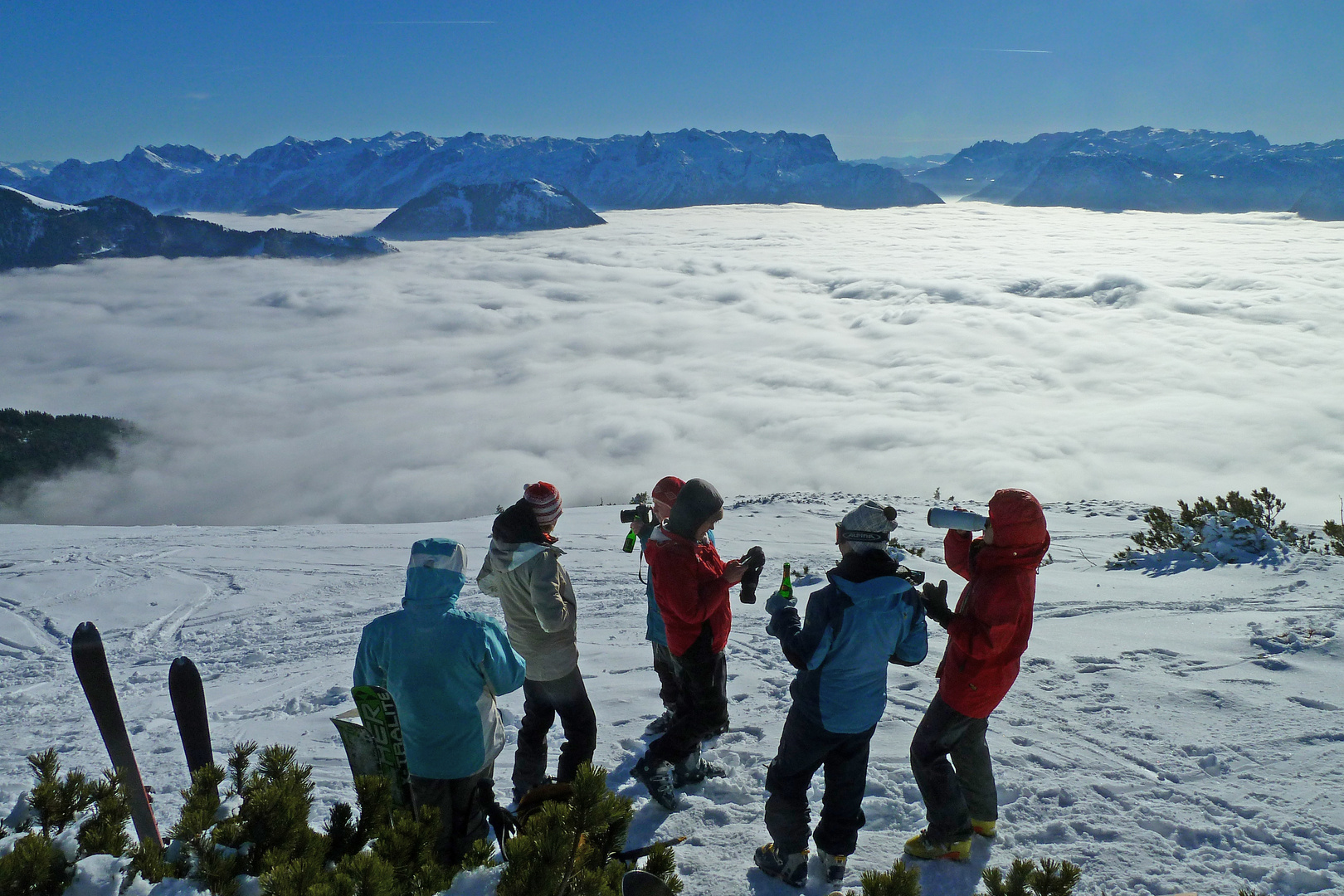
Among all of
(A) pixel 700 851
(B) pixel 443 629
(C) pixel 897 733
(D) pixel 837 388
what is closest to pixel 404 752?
(B) pixel 443 629

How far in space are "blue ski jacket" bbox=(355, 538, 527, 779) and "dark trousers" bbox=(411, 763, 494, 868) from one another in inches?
2.7

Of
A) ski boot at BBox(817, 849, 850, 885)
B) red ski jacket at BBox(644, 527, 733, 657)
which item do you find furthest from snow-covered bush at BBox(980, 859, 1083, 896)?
red ski jacket at BBox(644, 527, 733, 657)

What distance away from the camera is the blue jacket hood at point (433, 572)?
8.80 feet

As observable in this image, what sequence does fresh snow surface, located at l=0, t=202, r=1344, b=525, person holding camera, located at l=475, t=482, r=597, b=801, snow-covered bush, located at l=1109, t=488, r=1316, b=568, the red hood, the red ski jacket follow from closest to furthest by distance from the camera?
the red hood
person holding camera, located at l=475, t=482, r=597, b=801
the red ski jacket
snow-covered bush, located at l=1109, t=488, r=1316, b=568
fresh snow surface, located at l=0, t=202, r=1344, b=525

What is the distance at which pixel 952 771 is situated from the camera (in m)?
3.14

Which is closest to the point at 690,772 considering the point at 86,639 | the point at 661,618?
the point at 661,618

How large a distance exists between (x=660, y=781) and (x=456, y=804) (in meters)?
1.10

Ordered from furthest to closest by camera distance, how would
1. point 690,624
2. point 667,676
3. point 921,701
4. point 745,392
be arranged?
point 745,392, point 921,701, point 667,676, point 690,624

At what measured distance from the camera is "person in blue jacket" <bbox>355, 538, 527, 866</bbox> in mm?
2721

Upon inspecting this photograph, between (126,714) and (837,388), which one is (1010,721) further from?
(837,388)

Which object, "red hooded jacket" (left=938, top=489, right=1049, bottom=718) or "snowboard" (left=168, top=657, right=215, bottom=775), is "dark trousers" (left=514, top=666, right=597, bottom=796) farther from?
"red hooded jacket" (left=938, top=489, right=1049, bottom=718)

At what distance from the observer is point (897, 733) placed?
175 inches

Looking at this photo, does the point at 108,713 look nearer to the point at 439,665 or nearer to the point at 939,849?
the point at 439,665

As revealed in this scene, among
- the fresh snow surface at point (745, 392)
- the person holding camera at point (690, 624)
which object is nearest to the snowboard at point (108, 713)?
the person holding camera at point (690, 624)
